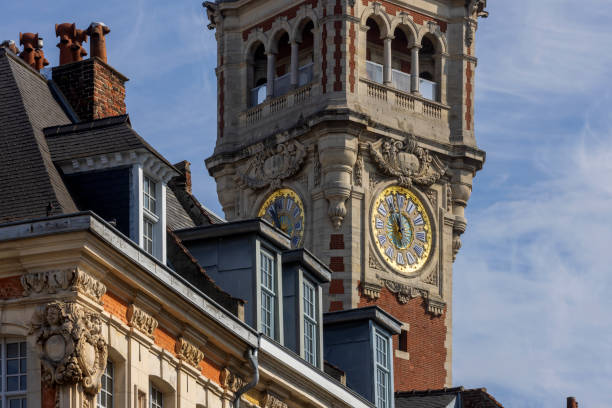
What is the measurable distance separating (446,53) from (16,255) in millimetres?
50083

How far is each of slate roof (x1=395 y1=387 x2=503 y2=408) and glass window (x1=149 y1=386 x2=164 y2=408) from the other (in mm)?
15192

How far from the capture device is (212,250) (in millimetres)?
32531

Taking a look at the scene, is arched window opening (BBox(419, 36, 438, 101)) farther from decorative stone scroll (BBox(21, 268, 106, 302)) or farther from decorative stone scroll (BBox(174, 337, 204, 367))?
decorative stone scroll (BBox(21, 268, 106, 302))

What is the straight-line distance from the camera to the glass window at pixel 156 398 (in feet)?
91.0

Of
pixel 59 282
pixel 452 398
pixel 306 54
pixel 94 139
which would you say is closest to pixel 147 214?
pixel 94 139

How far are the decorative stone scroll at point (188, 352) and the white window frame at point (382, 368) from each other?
8.63 m

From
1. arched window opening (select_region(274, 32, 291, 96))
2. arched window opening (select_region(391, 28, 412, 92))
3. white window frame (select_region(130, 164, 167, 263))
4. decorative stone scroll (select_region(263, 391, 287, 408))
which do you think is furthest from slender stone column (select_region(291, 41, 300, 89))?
white window frame (select_region(130, 164, 167, 263))

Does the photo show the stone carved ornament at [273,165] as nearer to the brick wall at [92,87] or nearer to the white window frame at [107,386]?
the brick wall at [92,87]

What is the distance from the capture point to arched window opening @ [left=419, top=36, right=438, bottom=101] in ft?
242

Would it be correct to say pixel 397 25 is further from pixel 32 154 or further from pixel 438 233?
pixel 32 154

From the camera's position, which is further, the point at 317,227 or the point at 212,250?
the point at 317,227

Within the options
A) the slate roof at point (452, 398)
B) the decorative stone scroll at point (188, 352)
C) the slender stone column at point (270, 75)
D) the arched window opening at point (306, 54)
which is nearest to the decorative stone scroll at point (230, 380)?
the decorative stone scroll at point (188, 352)

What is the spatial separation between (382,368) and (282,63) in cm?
3806

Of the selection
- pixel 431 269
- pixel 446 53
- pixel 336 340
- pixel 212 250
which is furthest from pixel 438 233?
pixel 212 250
